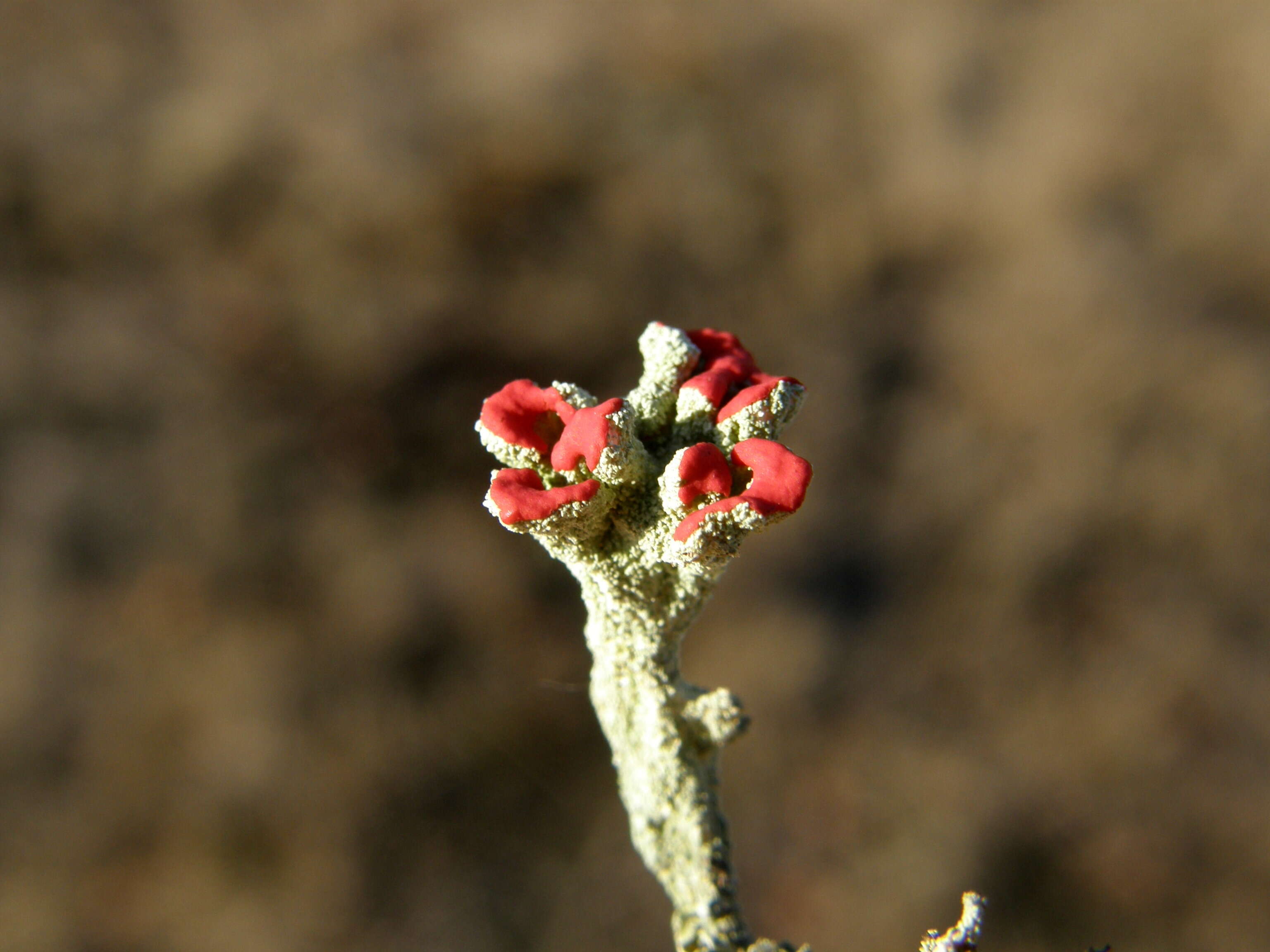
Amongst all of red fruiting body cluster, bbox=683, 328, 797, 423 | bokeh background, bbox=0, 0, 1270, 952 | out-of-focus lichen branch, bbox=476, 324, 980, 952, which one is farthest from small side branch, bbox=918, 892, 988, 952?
bokeh background, bbox=0, 0, 1270, 952

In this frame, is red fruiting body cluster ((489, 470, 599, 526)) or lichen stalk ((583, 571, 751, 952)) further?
lichen stalk ((583, 571, 751, 952))

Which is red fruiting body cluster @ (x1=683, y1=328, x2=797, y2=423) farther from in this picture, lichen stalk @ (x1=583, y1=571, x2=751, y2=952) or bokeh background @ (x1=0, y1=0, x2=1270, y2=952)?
bokeh background @ (x1=0, y1=0, x2=1270, y2=952)

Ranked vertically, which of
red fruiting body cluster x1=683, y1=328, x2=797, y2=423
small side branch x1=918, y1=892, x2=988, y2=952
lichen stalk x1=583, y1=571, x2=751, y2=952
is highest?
red fruiting body cluster x1=683, y1=328, x2=797, y2=423

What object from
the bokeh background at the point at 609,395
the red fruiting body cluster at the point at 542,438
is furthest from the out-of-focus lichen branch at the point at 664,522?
the bokeh background at the point at 609,395

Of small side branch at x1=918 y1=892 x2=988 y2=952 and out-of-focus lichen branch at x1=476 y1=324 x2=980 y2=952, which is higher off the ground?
out-of-focus lichen branch at x1=476 y1=324 x2=980 y2=952

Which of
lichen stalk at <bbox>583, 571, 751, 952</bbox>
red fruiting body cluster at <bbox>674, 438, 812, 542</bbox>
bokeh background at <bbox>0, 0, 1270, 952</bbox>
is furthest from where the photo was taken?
bokeh background at <bbox>0, 0, 1270, 952</bbox>

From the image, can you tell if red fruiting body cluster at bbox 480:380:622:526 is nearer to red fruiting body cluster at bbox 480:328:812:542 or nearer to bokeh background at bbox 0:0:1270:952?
red fruiting body cluster at bbox 480:328:812:542

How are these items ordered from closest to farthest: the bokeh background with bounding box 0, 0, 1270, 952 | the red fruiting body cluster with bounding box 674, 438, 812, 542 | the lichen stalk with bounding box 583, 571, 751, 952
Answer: the red fruiting body cluster with bounding box 674, 438, 812, 542
the lichen stalk with bounding box 583, 571, 751, 952
the bokeh background with bounding box 0, 0, 1270, 952
